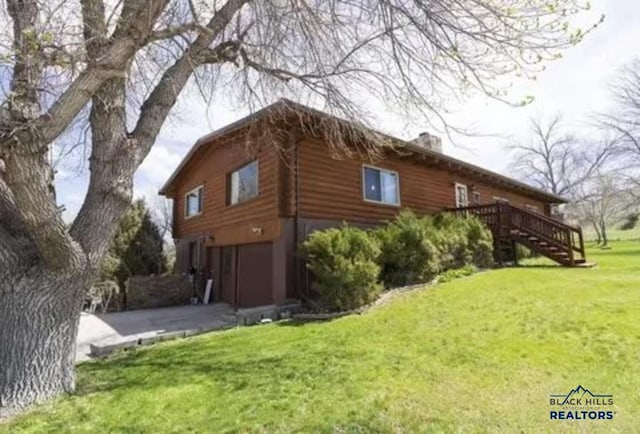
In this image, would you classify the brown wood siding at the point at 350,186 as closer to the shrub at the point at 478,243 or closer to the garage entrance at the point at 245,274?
the garage entrance at the point at 245,274

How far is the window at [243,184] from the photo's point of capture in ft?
35.4

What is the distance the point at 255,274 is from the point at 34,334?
264 inches

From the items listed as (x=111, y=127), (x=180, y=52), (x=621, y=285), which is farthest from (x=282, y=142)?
(x=621, y=285)

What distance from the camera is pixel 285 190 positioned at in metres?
9.27

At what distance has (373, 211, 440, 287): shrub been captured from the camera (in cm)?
926

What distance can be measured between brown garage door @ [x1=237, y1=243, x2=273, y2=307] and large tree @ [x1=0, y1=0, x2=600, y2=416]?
209 inches

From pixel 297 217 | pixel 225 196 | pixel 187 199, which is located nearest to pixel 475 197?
pixel 297 217

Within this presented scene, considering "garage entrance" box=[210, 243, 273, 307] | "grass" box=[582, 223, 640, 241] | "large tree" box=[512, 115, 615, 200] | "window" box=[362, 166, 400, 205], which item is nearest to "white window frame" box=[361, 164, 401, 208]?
"window" box=[362, 166, 400, 205]

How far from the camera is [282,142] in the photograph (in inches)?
383

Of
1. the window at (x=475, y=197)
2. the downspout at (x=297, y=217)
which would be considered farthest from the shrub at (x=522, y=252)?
the downspout at (x=297, y=217)

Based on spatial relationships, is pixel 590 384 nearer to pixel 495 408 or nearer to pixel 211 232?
pixel 495 408

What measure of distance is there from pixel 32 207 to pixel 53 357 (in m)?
1.61

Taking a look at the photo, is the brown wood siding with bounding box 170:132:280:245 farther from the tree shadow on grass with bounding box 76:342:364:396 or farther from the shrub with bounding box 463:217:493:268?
the shrub with bounding box 463:217:493:268

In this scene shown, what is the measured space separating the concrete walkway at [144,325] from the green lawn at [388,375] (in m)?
0.95
